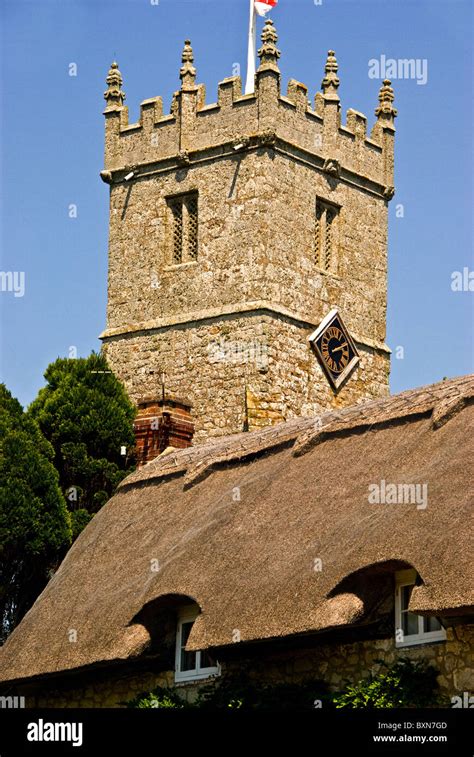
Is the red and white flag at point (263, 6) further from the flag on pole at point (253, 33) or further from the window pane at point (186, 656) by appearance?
the window pane at point (186, 656)

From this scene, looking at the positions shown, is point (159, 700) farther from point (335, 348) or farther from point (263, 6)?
point (263, 6)

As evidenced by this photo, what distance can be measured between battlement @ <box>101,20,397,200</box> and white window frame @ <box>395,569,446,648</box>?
1911 cm

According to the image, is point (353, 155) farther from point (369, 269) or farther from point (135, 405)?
point (135, 405)

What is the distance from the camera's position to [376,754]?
18047 millimetres

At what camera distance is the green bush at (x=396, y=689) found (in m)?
19.5

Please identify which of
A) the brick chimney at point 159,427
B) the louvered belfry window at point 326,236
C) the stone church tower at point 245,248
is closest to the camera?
the brick chimney at point 159,427

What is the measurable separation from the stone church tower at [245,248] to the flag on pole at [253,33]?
437 mm

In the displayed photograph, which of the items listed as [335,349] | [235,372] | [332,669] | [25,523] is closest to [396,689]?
[332,669]

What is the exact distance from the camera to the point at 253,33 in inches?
1570

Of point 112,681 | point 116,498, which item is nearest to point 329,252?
→ point 116,498

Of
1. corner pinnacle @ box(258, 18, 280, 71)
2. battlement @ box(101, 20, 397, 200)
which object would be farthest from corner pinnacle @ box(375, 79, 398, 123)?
corner pinnacle @ box(258, 18, 280, 71)

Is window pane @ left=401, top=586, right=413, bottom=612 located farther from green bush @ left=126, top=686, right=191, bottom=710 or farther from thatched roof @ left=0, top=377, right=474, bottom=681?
green bush @ left=126, top=686, right=191, bottom=710

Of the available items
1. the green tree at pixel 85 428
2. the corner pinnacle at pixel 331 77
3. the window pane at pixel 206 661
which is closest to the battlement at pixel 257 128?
the corner pinnacle at pixel 331 77

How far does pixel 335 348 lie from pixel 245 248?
117 inches
